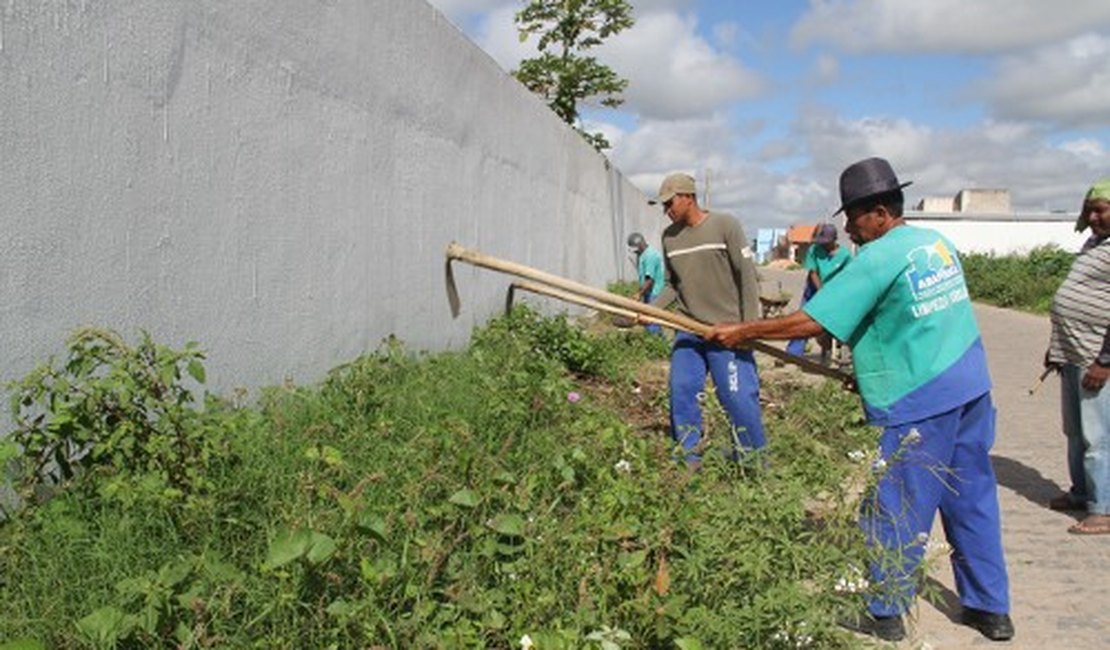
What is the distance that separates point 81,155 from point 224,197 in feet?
2.93

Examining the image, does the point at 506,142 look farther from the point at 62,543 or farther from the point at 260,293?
the point at 62,543

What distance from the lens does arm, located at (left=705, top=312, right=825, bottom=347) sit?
354 centimetres

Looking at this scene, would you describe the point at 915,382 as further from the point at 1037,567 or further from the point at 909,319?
the point at 1037,567

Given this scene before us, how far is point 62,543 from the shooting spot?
2.73 meters

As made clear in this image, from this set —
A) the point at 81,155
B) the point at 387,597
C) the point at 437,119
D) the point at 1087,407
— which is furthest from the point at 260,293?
the point at 1087,407

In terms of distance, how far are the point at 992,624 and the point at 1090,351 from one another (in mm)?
1962

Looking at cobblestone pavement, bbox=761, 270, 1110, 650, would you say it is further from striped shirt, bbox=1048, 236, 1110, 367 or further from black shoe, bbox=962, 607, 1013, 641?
striped shirt, bbox=1048, 236, 1110, 367

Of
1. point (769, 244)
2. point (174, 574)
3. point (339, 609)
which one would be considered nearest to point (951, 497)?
point (339, 609)

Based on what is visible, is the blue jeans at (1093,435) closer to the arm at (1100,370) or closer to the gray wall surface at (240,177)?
the arm at (1100,370)

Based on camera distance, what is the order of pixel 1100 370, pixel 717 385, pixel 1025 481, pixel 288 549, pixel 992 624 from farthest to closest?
pixel 1025 481 < pixel 717 385 < pixel 1100 370 < pixel 992 624 < pixel 288 549

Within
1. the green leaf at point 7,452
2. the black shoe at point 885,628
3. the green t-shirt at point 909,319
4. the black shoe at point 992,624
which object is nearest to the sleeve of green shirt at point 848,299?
the green t-shirt at point 909,319

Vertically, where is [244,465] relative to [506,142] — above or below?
below

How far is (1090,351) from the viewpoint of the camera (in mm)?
4859

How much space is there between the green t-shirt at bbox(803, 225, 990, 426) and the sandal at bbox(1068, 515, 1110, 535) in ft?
5.66
